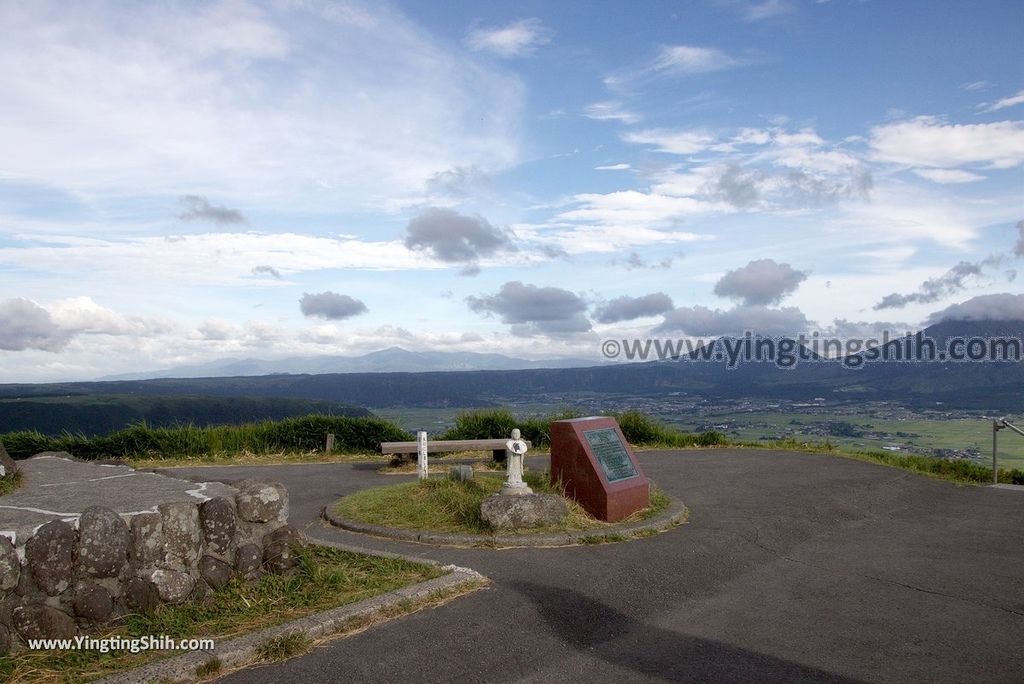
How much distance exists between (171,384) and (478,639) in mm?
82485

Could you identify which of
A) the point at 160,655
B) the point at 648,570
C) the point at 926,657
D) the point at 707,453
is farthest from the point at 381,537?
the point at 707,453

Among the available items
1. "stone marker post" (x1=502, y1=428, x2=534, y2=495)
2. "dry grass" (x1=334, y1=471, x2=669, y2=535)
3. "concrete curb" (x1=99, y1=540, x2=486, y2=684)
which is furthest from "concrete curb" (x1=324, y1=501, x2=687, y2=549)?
"concrete curb" (x1=99, y1=540, x2=486, y2=684)

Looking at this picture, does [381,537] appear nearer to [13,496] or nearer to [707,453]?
[13,496]

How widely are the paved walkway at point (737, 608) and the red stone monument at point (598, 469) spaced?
0.65 m

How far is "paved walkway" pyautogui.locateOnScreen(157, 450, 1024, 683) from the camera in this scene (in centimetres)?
455

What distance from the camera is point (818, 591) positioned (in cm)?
620

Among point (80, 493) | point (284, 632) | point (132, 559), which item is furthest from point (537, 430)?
point (284, 632)

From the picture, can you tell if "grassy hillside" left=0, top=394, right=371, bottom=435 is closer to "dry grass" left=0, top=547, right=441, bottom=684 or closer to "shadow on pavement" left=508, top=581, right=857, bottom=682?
"dry grass" left=0, top=547, right=441, bottom=684

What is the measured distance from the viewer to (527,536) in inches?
297

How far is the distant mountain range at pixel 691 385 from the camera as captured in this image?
48584 millimetres

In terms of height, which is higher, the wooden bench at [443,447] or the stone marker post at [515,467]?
the stone marker post at [515,467]

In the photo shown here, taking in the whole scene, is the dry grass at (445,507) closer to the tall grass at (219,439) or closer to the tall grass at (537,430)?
the tall grass at (537,430)

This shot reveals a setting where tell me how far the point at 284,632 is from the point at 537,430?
40.7ft

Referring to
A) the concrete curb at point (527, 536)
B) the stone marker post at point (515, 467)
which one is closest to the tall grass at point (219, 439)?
the concrete curb at point (527, 536)
